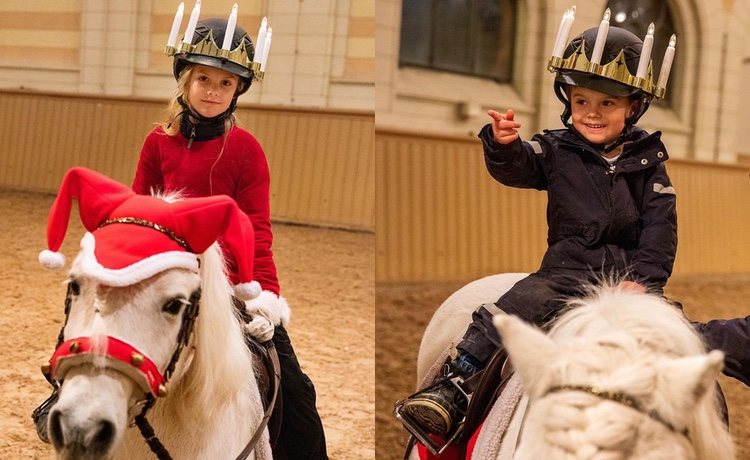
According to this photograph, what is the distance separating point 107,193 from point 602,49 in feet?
3.27

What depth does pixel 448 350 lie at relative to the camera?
1938 mm

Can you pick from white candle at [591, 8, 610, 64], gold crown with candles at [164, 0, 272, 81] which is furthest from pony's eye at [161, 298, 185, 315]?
white candle at [591, 8, 610, 64]

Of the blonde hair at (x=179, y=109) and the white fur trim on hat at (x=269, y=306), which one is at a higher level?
the blonde hair at (x=179, y=109)

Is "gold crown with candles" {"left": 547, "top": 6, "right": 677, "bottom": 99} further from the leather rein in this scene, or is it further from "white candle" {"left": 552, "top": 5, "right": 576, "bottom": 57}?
the leather rein

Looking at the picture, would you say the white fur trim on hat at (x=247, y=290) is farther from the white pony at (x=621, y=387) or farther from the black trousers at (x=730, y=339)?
the black trousers at (x=730, y=339)

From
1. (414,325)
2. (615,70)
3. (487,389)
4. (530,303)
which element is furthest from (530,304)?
(414,325)

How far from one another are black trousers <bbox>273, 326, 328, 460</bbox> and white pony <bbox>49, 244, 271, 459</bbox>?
235 millimetres

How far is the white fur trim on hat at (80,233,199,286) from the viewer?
3.46ft

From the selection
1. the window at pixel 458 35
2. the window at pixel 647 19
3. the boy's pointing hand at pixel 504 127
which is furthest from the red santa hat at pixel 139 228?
the window at pixel 647 19

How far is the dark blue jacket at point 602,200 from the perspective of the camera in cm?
141

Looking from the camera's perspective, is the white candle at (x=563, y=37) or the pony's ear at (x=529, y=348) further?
the white candle at (x=563, y=37)

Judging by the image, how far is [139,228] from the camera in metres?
1.15

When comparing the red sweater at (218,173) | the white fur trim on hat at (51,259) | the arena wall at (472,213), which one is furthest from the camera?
the arena wall at (472,213)

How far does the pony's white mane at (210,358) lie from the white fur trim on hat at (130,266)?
0.32ft
